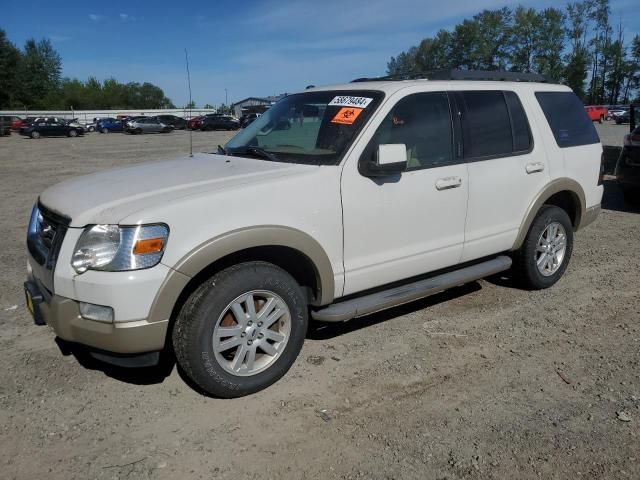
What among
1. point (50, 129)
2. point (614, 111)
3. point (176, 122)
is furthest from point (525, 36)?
point (50, 129)

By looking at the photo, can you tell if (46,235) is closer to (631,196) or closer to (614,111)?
(631,196)

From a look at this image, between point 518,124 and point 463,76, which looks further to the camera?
point 518,124

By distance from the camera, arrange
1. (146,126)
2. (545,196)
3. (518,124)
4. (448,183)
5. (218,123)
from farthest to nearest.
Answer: (218,123)
(146,126)
(545,196)
(518,124)
(448,183)

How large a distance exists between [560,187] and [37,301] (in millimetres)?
4284

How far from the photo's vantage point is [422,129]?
4.04m

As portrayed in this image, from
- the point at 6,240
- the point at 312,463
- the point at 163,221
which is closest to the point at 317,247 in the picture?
the point at 163,221

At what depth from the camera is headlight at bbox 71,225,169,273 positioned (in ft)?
9.34

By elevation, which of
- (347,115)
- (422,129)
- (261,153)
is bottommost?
(261,153)

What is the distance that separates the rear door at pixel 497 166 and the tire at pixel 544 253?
26cm

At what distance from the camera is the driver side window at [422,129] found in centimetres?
386

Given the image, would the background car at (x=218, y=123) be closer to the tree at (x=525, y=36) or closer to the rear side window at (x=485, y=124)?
the rear side window at (x=485, y=124)

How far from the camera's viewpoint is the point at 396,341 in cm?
414

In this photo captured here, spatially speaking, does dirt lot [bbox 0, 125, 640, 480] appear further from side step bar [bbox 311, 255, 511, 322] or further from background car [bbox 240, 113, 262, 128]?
background car [bbox 240, 113, 262, 128]

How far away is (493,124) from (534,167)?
57 centimetres
